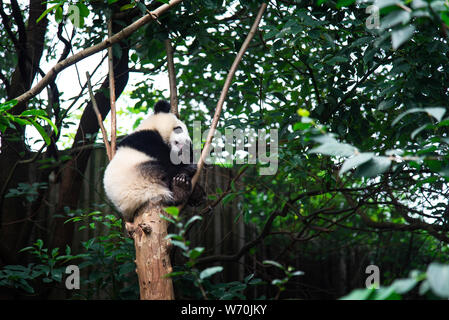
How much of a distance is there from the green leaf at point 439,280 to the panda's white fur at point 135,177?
2143 millimetres

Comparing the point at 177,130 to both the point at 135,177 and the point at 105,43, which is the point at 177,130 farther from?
the point at 105,43

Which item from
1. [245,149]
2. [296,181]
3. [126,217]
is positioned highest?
[245,149]

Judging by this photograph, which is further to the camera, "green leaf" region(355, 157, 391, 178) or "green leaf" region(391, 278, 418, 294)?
"green leaf" region(355, 157, 391, 178)

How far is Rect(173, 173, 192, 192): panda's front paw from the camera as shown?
3287 mm

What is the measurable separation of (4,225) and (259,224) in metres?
3.36

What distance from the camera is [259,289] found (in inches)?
230

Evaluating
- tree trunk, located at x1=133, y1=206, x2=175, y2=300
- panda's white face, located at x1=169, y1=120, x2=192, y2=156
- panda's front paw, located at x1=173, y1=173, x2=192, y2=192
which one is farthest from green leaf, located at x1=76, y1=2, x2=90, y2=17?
tree trunk, located at x1=133, y1=206, x2=175, y2=300

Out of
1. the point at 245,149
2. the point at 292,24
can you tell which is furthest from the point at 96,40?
the point at 292,24

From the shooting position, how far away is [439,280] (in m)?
1.00

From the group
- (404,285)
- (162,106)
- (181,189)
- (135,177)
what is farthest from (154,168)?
(404,285)

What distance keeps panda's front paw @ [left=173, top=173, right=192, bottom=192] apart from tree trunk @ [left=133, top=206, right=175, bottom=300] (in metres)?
0.63

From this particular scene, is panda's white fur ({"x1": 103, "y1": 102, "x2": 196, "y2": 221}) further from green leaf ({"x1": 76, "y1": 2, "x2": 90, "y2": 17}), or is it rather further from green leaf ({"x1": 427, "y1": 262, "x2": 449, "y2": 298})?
green leaf ({"x1": 427, "y1": 262, "x2": 449, "y2": 298})

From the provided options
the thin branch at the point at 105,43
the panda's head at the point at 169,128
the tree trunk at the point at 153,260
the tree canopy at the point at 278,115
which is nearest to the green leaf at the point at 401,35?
the tree canopy at the point at 278,115
